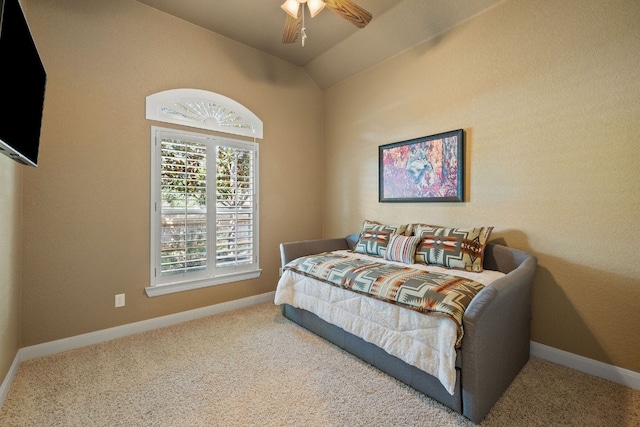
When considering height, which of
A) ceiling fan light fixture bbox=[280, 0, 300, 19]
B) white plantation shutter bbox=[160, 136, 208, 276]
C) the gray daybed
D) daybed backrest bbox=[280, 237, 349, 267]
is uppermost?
ceiling fan light fixture bbox=[280, 0, 300, 19]

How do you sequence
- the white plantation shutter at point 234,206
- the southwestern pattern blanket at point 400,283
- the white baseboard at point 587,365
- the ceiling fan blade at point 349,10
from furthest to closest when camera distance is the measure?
1. the white plantation shutter at point 234,206
2. the ceiling fan blade at point 349,10
3. the white baseboard at point 587,365
4. the southwestern pattern blanket at point 400,283

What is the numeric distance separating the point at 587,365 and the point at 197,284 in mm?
→ 3425

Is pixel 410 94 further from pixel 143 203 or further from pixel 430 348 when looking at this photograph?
pixel 143 203

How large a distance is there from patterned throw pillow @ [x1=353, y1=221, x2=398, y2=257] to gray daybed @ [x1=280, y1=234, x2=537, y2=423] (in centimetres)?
93

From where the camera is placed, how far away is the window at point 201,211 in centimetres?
280

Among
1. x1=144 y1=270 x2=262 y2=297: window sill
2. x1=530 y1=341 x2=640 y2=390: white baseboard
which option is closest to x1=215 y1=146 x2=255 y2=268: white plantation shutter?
x1=144 y1=270 x2=262 y2=297: window sill

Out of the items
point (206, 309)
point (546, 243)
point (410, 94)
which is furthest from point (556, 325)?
point (206, 309)

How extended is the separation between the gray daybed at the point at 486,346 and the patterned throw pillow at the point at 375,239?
3.05ft

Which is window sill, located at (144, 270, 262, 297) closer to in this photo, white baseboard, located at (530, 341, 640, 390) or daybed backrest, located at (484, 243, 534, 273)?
daybed backrest, located at (484, 243, 534, 273)

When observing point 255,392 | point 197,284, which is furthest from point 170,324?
point 255,392

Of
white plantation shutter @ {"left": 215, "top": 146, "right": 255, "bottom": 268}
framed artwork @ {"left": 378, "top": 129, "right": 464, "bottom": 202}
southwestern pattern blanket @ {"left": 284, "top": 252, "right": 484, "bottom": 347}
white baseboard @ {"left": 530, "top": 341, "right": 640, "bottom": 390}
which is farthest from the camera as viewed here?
white plantation shutter @ {"left": 215, "top": 146, "right": 255, "bottom": 268}

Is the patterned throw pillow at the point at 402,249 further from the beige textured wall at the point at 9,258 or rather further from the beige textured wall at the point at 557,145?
the beige textured wall at the point at 9,258

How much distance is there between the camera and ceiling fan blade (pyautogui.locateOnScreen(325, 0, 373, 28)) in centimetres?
199

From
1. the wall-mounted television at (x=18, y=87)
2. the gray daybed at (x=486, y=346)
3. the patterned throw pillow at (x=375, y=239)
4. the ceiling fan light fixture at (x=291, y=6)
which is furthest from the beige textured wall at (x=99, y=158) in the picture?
the gray daybed at (x=486, y=346)
